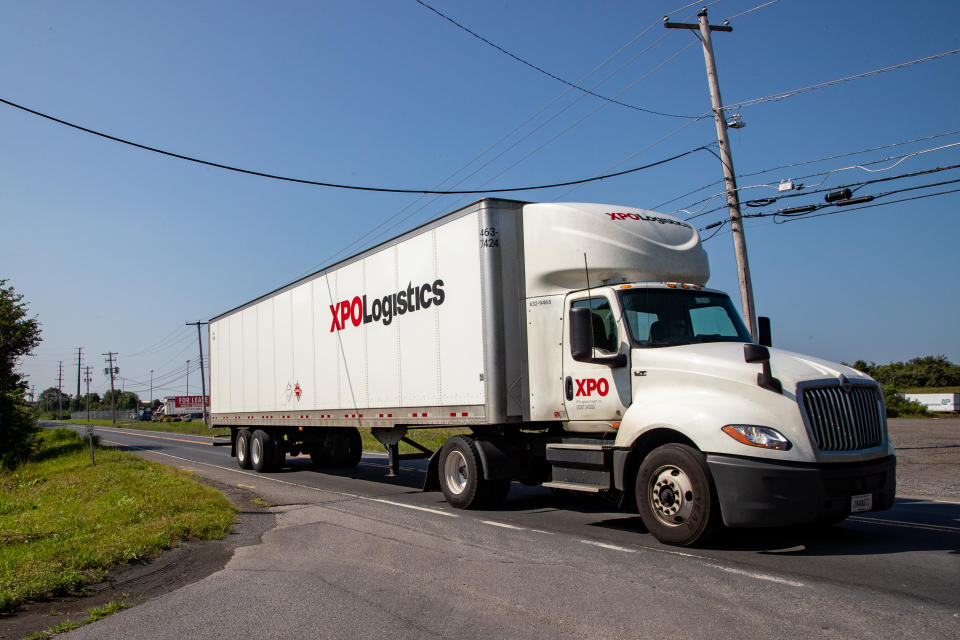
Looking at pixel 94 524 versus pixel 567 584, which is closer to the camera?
pixel 567 584

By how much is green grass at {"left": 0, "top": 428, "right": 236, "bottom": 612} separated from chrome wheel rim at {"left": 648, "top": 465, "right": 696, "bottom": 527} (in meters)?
5.26

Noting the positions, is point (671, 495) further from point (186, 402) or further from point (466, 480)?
point (186, 402)

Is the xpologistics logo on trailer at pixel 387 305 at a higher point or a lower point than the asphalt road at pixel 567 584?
higher

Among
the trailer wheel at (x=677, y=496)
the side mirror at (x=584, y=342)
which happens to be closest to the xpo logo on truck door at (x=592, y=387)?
the side mirror at (x=584, y=342)

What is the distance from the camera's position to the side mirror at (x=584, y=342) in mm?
8242

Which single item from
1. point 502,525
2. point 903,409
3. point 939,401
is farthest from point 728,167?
point 939,401

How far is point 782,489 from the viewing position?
6371 millimetres

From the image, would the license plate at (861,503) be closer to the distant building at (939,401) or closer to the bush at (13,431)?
the bush at (13,431)

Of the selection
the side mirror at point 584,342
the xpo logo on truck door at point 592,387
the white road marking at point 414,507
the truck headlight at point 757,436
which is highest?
the side mirror at point 584,342

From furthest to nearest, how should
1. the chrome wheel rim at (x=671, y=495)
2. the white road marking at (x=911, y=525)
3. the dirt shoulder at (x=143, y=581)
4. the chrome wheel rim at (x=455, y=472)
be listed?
the chrome wheel rim at (x=455, y=472) → the white road marking at (x=911, y=525) → the chrome wheel rim at (x=671, y=495) → the dirt shoulder at (x=143, y=581)

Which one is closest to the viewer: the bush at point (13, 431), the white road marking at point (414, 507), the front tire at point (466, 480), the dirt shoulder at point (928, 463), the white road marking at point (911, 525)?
the white road marking at point (911, 525)

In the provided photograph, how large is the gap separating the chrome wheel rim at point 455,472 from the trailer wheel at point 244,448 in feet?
32.5

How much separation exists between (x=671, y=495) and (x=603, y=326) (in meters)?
2.27

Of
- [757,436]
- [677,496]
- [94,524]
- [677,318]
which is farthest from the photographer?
[94,524]
